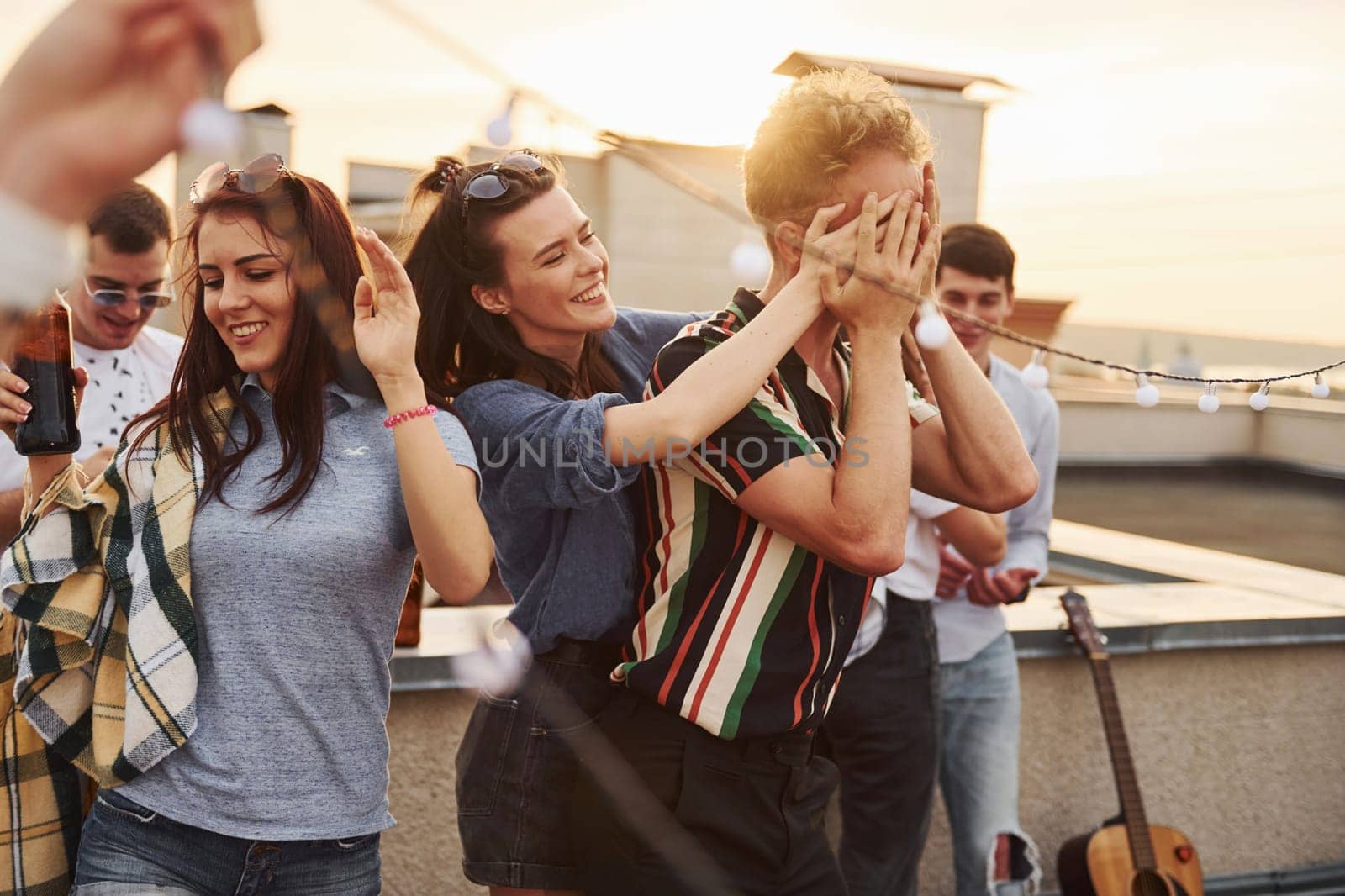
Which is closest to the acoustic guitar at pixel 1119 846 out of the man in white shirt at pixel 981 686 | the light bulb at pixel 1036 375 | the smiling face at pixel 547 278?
the man in white shirt at pixel 981 686

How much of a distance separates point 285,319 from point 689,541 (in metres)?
0.70

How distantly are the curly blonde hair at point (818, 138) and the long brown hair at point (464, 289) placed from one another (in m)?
0.39

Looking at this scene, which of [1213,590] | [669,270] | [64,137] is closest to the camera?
[64,137]

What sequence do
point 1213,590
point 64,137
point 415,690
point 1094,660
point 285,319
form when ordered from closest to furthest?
point 64,137 → point 285,319 → point 415,690 → point 1094,660 → point 1213,590

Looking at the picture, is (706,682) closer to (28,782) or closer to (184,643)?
(184,643)

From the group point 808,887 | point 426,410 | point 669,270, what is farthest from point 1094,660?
point 669,270

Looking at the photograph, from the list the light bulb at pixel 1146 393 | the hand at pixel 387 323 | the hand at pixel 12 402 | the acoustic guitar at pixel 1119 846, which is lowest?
the acoustic guitar at pixel 1119 846

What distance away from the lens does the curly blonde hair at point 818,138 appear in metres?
1.53

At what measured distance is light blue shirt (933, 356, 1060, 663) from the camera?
2861 mm

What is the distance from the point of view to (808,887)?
1575mm

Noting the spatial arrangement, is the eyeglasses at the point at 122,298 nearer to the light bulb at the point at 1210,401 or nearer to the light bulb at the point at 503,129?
the light bulb at the point at 503,129

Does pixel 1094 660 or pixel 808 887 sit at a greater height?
pixel 808 887

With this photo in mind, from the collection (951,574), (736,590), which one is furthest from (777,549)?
(951,574)

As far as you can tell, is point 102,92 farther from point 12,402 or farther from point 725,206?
point 12,402
